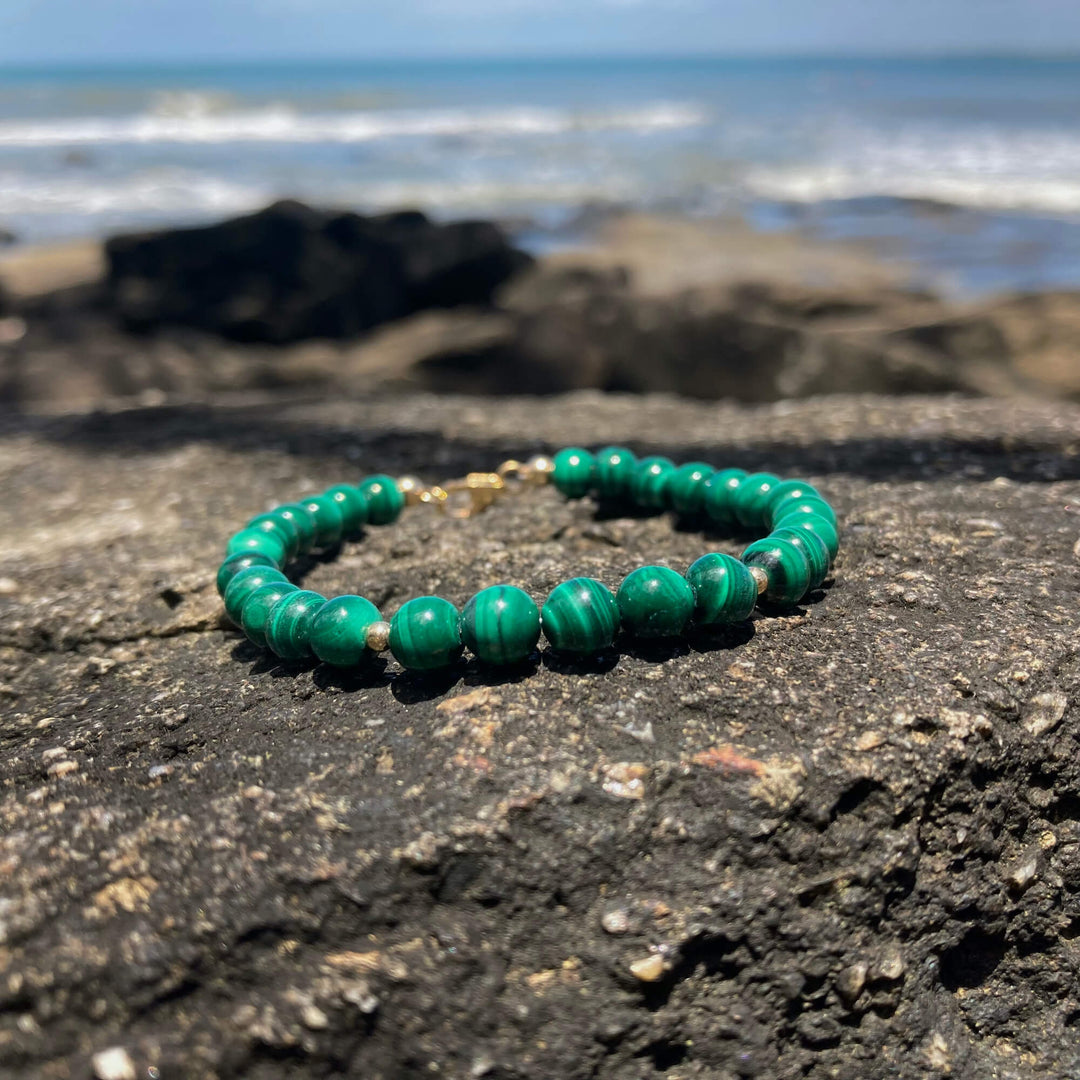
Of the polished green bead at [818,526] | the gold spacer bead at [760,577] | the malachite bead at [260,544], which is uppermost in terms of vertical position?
the polished green bead at [818,526]

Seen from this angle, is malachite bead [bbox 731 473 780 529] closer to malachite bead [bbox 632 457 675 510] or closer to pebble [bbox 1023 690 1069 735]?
malachite bead [bbox 632 457 675 510]

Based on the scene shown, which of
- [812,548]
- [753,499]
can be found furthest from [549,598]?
[753,499]

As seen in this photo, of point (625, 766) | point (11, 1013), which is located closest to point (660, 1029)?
point (625, 766)

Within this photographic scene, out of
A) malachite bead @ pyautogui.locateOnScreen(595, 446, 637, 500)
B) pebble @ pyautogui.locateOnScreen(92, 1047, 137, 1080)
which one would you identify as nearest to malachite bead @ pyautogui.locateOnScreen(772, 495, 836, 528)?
malachite bead @ pyautogui.locateOnScreen(595, 446, 637, 500)

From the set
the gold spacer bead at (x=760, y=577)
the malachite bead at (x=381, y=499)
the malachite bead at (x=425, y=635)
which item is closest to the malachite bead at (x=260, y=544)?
the malachite bead at (x=381, y=499)

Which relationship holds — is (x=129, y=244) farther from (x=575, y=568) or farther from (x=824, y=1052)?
(x=824, y=1052)

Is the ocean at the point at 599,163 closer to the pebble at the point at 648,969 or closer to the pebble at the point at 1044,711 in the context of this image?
the pebble at the point at 1044,711

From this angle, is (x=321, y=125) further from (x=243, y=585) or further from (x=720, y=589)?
(x=720, y=589)
